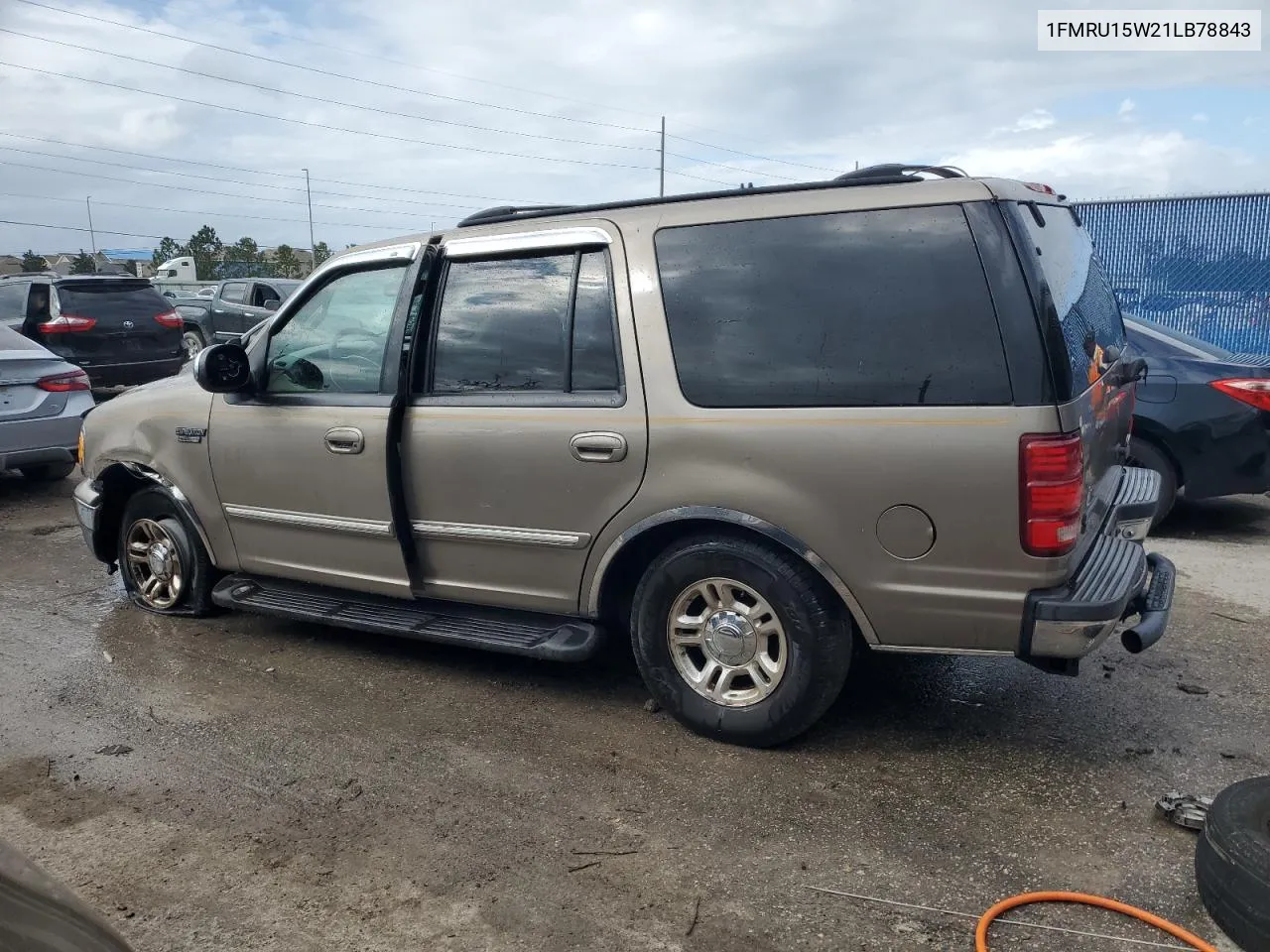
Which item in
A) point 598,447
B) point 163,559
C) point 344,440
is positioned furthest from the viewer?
point 163,559

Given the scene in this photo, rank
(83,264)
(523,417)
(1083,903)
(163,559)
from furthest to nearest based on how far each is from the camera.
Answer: (83,264), (163,559), (523,417), (1083,903)

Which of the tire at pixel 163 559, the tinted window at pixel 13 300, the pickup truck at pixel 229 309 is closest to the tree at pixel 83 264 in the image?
the pickup truck at pixel 229 309

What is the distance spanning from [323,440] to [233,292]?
682 inches

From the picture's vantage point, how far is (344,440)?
14.2 ft

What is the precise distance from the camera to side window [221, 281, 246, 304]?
65.4 ft

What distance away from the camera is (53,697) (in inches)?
173

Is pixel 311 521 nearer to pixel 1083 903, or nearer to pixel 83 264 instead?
pixel 1083 903

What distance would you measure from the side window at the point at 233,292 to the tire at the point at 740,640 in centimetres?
1822

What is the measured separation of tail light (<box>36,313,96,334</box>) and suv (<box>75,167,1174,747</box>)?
866 centimetres

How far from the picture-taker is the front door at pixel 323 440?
14.2 feet

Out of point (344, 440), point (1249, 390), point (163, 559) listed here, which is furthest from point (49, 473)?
point (1249, 390)

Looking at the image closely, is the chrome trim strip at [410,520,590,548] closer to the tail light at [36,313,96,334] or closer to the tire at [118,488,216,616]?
the tire at [118,488,216,616]

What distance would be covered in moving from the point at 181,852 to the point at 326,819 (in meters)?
0.43

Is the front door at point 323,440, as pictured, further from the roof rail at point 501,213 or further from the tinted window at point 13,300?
Result: the tinted window at point 13,300
